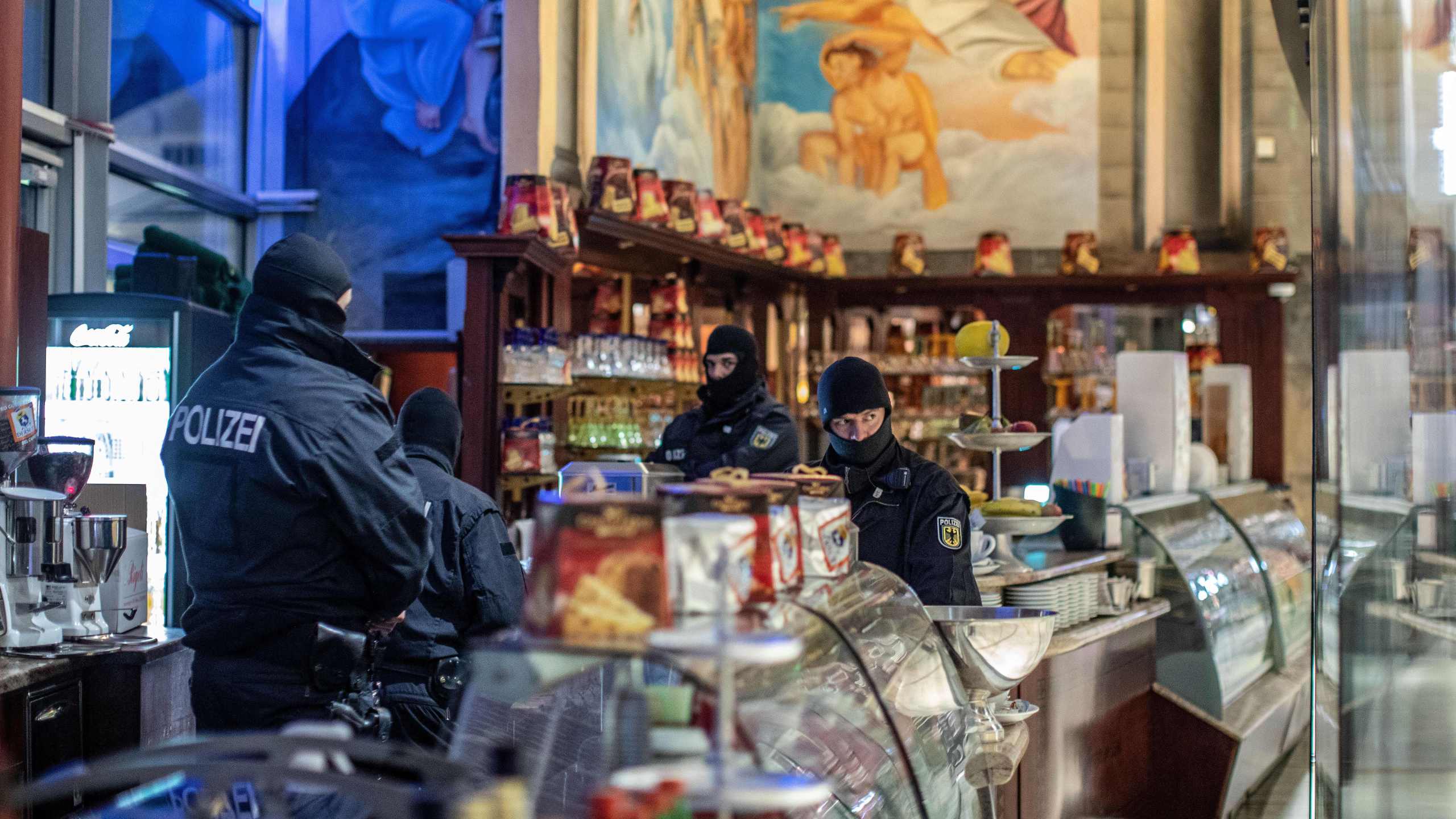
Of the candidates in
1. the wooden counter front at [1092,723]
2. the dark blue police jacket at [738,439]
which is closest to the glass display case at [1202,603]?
the wooden counter front at [1092,723]

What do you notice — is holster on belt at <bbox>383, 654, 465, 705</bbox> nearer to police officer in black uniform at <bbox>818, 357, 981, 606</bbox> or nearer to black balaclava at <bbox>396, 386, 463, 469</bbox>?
black balaclava at <bbox>396, 386, 463, 469</bbox>

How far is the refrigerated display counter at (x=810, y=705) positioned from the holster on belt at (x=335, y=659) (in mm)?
940

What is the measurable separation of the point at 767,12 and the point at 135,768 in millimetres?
11915

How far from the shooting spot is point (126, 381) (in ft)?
15.8

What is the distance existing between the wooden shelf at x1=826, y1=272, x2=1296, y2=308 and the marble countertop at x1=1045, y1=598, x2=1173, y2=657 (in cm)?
545

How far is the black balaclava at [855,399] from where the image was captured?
166 inches

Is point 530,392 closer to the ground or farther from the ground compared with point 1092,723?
farther from the ground

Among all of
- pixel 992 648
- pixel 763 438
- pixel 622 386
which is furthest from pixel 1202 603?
pixel 992 648

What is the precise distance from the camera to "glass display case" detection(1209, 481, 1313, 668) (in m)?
7.23

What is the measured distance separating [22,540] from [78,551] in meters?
0.18

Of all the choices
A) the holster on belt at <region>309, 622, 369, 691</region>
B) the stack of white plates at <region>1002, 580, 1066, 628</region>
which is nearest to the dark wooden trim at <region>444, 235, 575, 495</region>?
the stack of white plates at <region>1002, 580, 1066, 628</region>

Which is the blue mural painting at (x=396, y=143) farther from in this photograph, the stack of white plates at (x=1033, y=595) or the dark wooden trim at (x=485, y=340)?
the stack of white plates at (x=1033, y=595)

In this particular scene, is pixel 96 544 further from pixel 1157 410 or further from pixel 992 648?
pixel 1157 410

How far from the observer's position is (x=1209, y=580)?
6.46 meters
